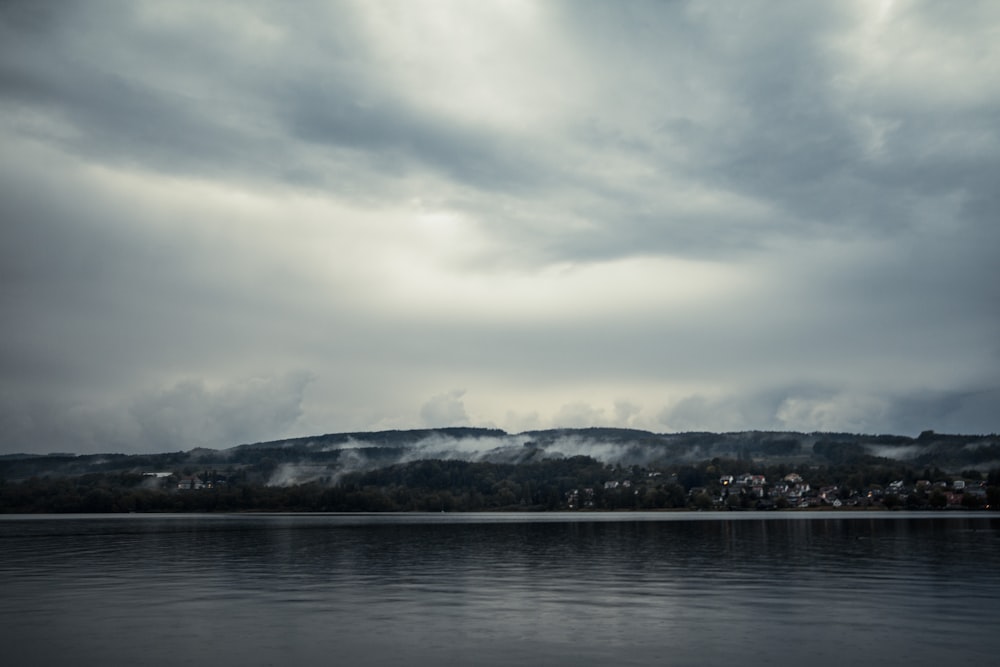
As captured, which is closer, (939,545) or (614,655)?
(614,655)

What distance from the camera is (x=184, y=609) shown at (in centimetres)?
4922

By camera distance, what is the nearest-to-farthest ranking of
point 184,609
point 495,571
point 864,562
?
point 184,609 < point 495,571 < point 864,562

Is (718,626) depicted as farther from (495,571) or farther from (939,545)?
(939,545)

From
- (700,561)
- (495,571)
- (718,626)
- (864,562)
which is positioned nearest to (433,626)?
(718,626)

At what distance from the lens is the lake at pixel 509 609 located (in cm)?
3566

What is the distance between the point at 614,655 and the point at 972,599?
2984cm

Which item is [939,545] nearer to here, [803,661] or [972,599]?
[972,599]

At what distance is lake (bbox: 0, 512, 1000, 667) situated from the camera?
3566 centimetres

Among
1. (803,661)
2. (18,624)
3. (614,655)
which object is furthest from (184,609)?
(803,661)

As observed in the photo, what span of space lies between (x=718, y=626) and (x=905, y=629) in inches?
361

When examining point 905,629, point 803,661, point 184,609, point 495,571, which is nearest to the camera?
point 803,661

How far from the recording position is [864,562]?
79.1 meters

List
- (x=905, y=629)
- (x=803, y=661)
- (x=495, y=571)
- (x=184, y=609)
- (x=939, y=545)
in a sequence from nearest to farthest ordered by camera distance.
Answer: (x=803, y=661)
(x=905, y=629)
(x=184, y=609)
(x=495, y=571)
(x=939, y=545)

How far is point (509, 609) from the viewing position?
4828 centimetres
